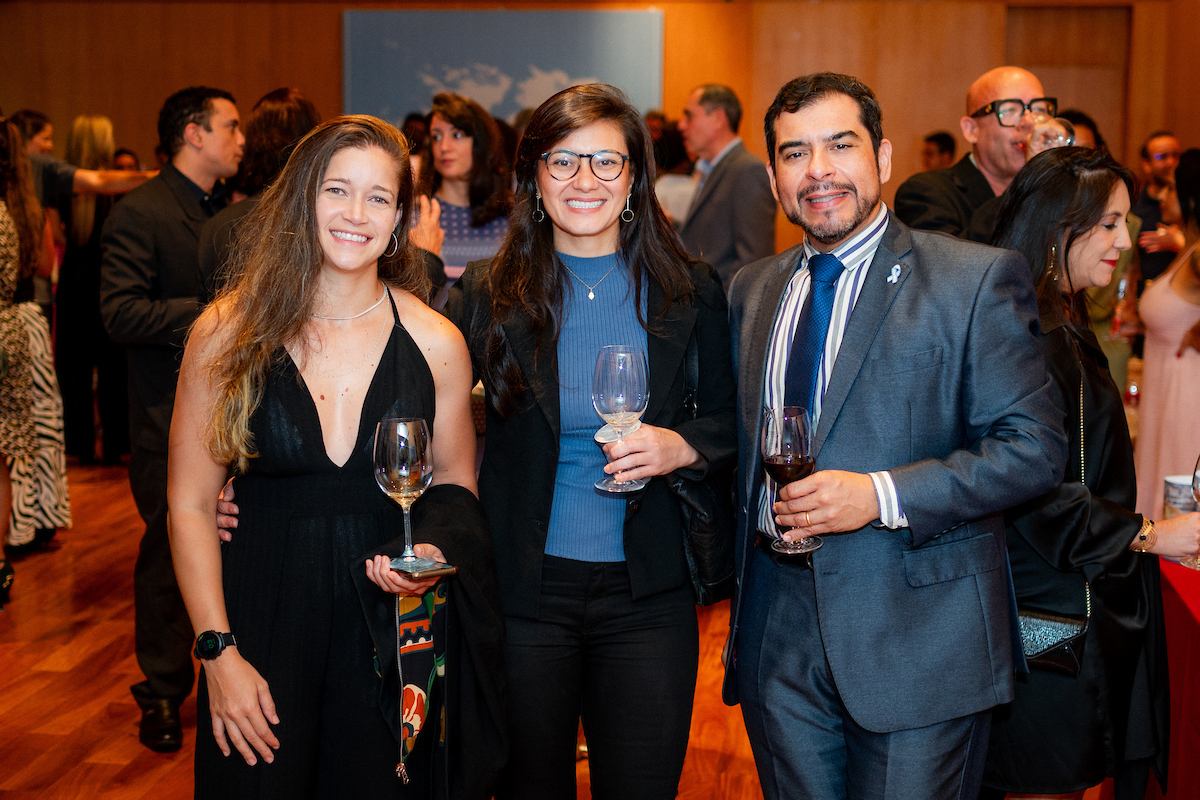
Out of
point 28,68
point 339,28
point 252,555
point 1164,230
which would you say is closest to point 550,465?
point 252,555

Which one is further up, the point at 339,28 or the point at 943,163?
the point at 339,28

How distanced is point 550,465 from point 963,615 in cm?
81

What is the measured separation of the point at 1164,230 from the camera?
520 centimetres

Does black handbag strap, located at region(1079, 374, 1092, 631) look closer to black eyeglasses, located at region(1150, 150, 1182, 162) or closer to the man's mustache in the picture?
the man's mustache

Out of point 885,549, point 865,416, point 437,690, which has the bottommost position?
point 437,690

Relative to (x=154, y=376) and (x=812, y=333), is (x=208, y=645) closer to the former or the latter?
(x=812, y=333)

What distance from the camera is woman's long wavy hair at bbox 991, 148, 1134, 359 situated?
2.33m

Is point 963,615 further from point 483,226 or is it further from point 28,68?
point 28,68

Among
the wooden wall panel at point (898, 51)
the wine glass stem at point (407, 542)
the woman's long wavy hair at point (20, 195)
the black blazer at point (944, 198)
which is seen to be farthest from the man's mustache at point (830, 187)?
the wooden wall panel at point (898, 51)

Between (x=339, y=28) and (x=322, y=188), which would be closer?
(x=322, y=188)

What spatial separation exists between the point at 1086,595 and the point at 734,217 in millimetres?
3207

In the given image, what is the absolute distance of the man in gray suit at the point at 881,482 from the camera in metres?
1.73

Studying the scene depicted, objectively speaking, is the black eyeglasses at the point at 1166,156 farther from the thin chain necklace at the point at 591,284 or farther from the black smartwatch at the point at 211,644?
the black smartwatch at the point at 211,644

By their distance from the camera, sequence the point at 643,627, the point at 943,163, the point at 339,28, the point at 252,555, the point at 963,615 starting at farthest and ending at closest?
the point at 339,28
the point at 943,163
the point at 643,627
the point at 252,555
the point at 963,615
